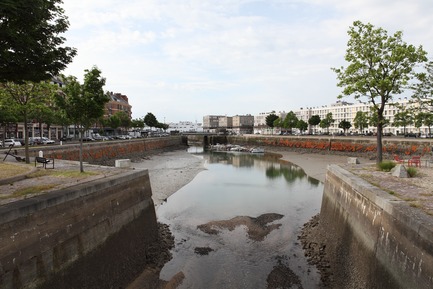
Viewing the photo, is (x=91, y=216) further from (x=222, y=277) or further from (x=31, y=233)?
(x=222, y=277)

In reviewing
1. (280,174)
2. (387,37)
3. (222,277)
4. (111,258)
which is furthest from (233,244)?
(280,174)

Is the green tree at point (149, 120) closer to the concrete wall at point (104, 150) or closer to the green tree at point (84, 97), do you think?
the concrete wall at point (104, 150)

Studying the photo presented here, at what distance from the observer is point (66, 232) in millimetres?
10828

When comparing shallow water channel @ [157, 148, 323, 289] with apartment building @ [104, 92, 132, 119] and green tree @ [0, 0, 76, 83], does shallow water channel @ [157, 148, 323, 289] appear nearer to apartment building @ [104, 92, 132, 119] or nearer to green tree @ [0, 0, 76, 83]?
green tree @ [0, 0, 76, 83]

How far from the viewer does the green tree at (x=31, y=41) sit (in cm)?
989

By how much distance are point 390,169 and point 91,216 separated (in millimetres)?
19708

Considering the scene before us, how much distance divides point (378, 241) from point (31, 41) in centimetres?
1456

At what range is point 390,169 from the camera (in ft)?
68.6

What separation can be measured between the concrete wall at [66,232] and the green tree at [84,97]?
17.0 ft

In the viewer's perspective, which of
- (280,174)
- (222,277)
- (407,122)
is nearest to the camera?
(222,277)

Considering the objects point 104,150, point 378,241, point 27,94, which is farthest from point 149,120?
point 378,241

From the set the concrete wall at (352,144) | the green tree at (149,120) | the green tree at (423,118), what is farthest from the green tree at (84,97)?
the green tree at (149,120)

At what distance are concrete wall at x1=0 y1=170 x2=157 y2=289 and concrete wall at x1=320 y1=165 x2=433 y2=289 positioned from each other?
32.2 ft

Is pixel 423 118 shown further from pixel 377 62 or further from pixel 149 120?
pixel 149 120
